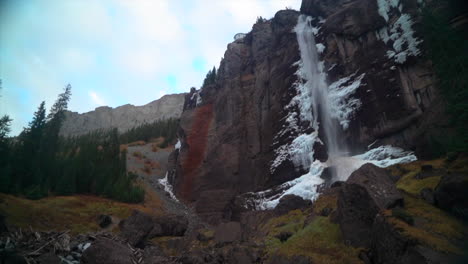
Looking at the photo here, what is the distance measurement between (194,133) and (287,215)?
2779 centimetres

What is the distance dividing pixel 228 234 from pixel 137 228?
668 cm

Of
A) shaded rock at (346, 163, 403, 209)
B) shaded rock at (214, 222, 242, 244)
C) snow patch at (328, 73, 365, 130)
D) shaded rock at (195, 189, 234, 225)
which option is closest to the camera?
shaded rock at (346, 163, 403, 209)

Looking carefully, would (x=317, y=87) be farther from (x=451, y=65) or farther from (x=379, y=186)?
(x=379, y=186)

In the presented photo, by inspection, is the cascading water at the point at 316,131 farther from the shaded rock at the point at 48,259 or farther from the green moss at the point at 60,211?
the shaded rock at the point at 48,259

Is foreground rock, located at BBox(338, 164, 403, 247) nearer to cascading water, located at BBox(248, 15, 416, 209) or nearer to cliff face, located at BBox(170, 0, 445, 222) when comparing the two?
cliff face, located at BBox(170, 0, 445, 222)

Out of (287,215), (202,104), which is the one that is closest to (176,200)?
(202,104)

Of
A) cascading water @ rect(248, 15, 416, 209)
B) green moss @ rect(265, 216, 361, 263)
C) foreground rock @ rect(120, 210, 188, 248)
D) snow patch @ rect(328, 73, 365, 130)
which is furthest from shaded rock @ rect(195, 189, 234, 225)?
green moss @ rect(265, 216, 361, 263)

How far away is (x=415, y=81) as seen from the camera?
2523 cm

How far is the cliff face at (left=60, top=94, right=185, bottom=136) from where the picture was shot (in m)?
162

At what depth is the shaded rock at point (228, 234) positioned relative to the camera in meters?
19.2

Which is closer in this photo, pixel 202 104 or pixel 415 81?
pixel 415 81

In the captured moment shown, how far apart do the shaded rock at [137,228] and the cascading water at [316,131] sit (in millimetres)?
12425

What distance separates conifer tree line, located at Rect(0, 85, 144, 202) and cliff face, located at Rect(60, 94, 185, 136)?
116m

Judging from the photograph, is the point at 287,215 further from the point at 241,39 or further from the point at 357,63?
the point at 241,39
